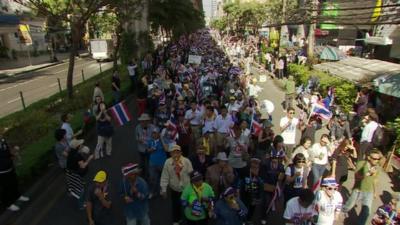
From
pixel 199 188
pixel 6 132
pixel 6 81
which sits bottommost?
pixel 6 81

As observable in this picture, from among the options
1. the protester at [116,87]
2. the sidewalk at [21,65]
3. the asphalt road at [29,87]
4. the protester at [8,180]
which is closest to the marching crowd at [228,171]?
the protester at [8,180]

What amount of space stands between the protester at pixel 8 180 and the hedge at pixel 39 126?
711 millimetres

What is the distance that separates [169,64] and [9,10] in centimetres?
3480

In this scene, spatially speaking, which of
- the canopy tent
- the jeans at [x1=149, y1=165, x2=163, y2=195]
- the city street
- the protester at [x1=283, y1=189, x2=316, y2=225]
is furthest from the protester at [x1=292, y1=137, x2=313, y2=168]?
the canopy tent

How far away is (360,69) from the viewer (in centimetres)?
1589

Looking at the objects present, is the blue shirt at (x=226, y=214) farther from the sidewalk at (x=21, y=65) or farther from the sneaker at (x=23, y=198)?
the sidewalk at (x=21, y=65)

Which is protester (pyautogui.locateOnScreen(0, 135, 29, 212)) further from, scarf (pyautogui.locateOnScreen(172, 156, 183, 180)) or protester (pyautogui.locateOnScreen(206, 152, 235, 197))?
protester (pyautogui.locateOnScreen(206, 152, 235, 197))

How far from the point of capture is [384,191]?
886 centimetres

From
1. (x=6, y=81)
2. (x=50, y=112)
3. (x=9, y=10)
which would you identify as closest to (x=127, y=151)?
(x=50, y=112)

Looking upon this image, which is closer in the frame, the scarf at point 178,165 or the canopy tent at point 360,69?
the scarf at point 178,165

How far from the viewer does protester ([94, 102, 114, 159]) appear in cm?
1009

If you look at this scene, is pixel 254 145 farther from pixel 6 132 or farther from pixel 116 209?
pixel 6 132

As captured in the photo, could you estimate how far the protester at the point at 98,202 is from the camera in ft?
18.2

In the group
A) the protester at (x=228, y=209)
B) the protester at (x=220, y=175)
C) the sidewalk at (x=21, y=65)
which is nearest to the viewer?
the protester at (x=228, y=209)
